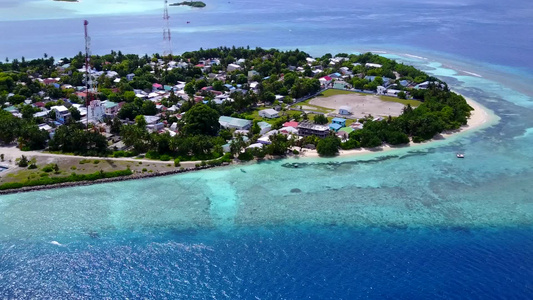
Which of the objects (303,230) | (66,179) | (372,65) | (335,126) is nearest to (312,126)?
(335,126)

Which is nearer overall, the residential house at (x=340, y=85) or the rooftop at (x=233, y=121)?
the rooftop at (x=233, y=121)

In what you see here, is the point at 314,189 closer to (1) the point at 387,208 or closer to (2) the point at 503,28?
(1) the point at 387,208

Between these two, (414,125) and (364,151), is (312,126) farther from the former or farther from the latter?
(414,125)

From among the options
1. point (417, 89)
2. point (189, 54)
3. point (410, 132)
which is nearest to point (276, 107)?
point (410, 132)

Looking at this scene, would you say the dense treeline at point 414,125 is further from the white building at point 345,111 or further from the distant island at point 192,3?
the distant island at point 192,3

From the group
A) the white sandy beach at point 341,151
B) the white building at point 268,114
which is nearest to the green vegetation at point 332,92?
the white building at point 268,114

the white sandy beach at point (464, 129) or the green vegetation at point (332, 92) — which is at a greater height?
the green vegetation at point (332, 92)
